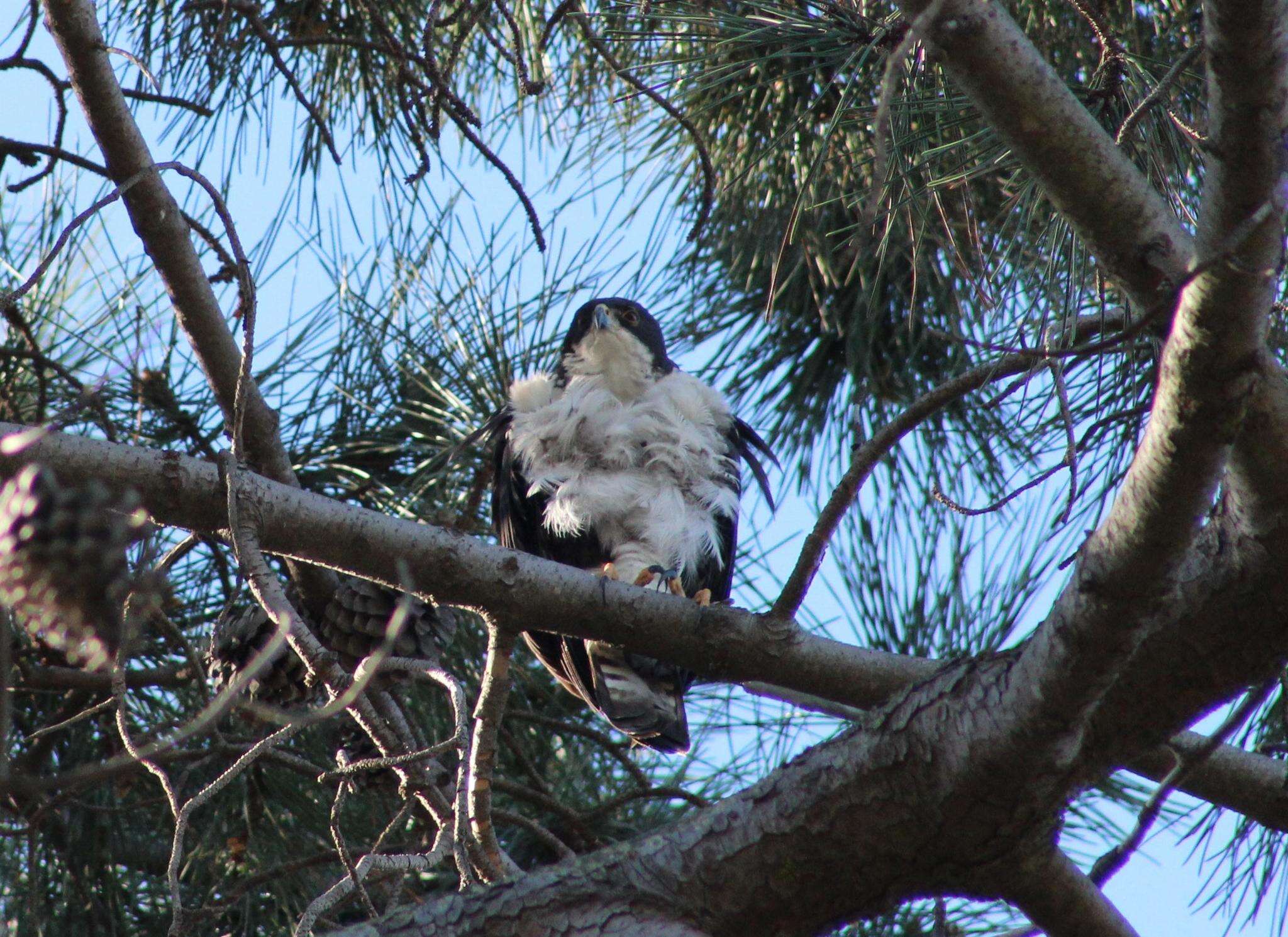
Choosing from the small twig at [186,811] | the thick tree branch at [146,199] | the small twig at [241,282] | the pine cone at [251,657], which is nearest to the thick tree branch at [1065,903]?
the small twig at [186,811]

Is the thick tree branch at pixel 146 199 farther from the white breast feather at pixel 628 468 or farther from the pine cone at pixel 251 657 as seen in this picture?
the white breast feather at pixel 628 468

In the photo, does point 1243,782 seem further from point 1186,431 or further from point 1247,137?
point 1247,137

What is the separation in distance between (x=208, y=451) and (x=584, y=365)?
3.31ft

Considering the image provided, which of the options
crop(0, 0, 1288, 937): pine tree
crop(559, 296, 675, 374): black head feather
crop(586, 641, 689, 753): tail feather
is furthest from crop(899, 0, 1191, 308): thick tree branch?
crop(559, 296, 675, 374): black head feather

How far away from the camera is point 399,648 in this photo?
108 inches

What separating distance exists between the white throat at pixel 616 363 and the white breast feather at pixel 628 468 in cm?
4

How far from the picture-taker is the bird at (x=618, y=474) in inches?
133

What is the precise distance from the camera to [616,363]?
3.60m

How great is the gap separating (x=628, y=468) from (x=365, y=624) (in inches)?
37.8

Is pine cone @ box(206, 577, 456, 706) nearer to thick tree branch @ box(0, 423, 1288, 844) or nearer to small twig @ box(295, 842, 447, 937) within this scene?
thick tree branch @ box(0, 423, 1288, 844)

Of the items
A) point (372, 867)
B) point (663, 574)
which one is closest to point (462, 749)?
point (372, 867)

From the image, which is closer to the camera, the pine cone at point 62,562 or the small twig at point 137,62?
the pine cone at point 62,562

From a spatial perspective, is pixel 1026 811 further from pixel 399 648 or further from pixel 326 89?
pixel 326 89

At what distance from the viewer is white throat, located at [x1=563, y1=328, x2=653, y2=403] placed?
11.7 ft
